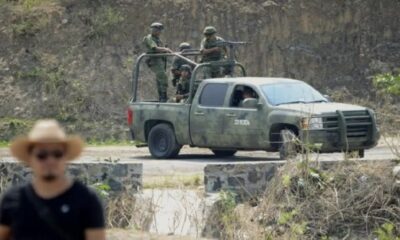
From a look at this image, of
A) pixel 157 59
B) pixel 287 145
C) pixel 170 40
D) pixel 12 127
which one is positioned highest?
pixel 170 40

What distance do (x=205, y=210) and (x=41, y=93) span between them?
16.7 metres

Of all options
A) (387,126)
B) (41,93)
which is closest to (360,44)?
(41,93)

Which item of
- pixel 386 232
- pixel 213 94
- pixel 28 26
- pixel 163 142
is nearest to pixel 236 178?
pixel 386 232

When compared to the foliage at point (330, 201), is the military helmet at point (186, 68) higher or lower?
higher

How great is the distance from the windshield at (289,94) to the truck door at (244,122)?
0.23 metres

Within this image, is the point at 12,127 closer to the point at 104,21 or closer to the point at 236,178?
the point at 104,21

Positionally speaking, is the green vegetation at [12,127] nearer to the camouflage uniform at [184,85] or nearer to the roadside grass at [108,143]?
the roadside grass at [108,143]

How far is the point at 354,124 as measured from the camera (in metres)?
21.3

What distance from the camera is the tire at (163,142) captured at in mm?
24094

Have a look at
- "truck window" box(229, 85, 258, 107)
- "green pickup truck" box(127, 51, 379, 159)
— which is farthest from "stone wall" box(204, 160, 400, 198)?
"truck window" box(229, 85, 258, 107)

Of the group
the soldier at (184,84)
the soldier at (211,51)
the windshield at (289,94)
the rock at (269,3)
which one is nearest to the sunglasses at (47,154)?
the windshield at (289,94)

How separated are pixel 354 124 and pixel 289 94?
158cm

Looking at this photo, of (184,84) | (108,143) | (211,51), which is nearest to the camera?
(184,84)

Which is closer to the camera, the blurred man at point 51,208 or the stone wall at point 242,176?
the blurred man at point 51,208
